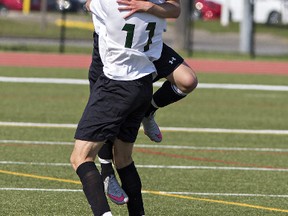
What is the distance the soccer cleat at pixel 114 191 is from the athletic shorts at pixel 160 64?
809 mm

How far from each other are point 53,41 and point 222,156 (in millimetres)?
22385

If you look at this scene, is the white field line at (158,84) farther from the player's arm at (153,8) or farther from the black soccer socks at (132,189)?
the player's arm at (153,8)

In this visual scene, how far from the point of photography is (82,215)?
8945mm

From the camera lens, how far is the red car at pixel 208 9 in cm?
5316

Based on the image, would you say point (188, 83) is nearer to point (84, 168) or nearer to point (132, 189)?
point (132, 189)

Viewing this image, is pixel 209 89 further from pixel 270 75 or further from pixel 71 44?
pixel 71 44

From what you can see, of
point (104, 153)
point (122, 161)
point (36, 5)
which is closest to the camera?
point (122, 161)

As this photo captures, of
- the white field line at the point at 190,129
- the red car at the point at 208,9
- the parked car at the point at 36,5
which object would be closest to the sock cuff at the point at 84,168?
the white field line at the point at 190,129

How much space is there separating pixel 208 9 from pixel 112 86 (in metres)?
46.5

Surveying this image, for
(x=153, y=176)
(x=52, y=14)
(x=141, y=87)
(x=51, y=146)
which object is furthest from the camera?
(x=52, y=14)

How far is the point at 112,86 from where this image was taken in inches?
297

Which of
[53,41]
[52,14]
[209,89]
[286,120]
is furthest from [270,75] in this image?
[52,14]

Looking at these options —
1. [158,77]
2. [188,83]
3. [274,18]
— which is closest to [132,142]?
[158,77]

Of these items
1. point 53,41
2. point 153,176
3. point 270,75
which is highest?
point 153,176
